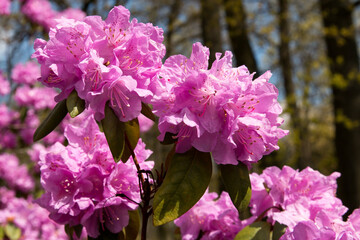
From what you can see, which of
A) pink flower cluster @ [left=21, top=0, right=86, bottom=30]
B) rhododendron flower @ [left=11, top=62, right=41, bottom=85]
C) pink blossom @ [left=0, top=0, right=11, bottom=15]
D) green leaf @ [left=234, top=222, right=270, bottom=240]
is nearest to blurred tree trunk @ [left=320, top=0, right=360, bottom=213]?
pink flower cluster @ [left=21, top=0, right=86, bottom=30]

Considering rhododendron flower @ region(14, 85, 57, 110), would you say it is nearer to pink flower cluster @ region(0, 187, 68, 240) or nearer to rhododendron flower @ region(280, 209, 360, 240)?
pink flower cluster @ region(0, 187, 68, 240)

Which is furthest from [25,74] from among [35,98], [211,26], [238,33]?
[238,33]

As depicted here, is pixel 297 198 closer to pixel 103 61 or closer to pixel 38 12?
pixel 103 61

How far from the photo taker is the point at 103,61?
3.12 feet

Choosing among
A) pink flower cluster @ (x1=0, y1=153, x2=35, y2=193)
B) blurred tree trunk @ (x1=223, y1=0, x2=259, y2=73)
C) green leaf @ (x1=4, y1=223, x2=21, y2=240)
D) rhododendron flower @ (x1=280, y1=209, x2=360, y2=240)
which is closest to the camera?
rhododendron flower @ (x1=280, y1=209, x2=360, y2=240)

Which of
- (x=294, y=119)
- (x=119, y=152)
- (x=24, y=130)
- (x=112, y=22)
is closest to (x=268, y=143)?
(x=119, y=152)

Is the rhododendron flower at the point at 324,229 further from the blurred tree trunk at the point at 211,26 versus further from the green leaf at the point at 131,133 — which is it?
the blurred tree trunk at the point at 211,26

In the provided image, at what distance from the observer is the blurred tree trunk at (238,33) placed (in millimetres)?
5729

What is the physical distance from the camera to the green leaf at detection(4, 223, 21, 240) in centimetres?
282

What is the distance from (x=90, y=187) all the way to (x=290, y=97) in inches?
225

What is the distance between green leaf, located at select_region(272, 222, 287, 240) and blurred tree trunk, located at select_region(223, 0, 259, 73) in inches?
177

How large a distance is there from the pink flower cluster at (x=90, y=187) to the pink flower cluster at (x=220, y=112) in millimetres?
215

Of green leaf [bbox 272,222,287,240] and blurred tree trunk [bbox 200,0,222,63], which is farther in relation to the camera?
blurred tree trunk [bbox 200,0,222,63]

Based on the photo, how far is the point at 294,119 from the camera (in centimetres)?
645
